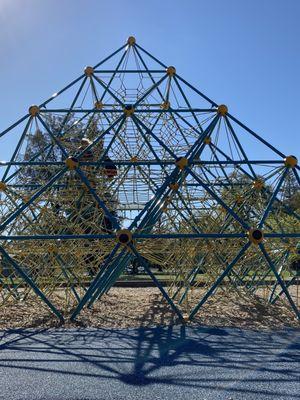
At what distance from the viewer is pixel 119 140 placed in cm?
998

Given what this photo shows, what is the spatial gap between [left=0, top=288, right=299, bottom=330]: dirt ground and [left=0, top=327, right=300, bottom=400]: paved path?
0.56 meters

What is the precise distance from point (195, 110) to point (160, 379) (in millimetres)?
6020

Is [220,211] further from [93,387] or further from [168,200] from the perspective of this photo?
[93,387]

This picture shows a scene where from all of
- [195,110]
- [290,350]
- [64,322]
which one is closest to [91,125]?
[195,110]

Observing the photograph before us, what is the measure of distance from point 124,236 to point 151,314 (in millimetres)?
2083

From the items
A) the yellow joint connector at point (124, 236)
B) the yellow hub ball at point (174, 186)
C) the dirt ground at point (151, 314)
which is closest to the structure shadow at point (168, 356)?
the dirt ground at point (151, 314)

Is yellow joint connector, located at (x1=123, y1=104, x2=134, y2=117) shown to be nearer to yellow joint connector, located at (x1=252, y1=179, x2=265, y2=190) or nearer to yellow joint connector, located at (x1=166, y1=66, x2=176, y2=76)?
yellow joint connector, located at (x1=166, y1=66, x2=176, y2=76)

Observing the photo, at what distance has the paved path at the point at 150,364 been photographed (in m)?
3.94

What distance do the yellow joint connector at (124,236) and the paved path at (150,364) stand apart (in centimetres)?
126

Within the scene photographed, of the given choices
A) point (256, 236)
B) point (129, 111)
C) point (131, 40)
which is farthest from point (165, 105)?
point (256, 236)

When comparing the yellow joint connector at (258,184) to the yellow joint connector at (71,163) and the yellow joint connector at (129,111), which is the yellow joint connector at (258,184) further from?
the yellow joint connector at (71,163)

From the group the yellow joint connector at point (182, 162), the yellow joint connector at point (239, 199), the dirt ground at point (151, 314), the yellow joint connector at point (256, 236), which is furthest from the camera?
the yellow joint connector at point (239, 199)

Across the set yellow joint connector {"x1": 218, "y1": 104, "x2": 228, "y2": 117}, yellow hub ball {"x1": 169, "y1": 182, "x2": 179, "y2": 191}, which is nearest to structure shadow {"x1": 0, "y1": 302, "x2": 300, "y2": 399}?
yellow hub ball {"x1": 169, "y1": 182, "x2": 179, "y2": 191}

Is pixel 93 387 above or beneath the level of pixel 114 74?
beneath
